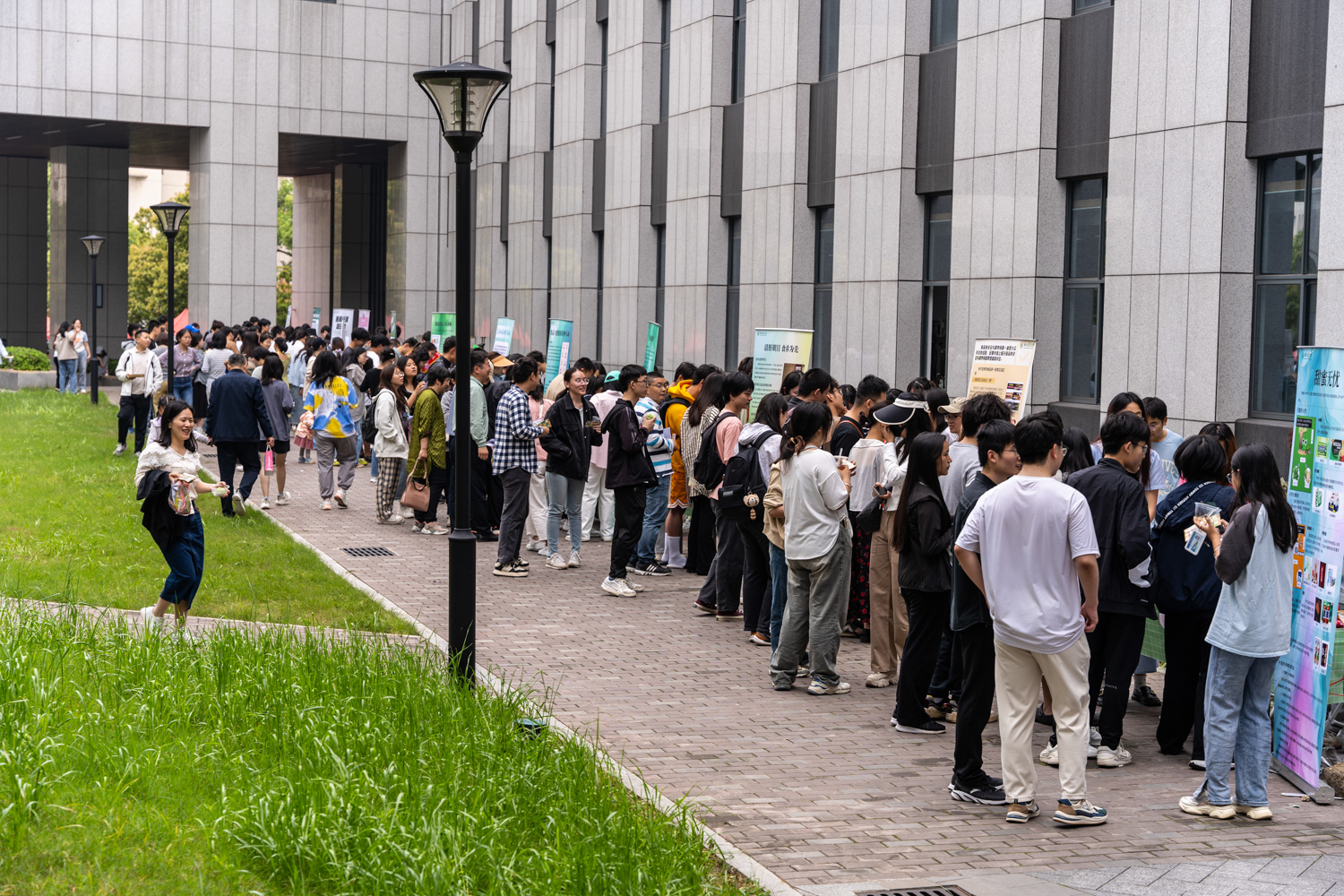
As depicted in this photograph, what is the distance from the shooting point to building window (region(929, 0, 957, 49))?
59.5 ft

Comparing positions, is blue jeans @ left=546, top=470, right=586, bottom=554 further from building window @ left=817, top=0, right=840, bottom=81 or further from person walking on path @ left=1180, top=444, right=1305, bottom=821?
building window @ left=817, top=0, right=840, bottom=81

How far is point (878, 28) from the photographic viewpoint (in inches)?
750

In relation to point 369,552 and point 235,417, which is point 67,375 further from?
point 369,552

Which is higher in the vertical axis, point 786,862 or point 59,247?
point 59,247

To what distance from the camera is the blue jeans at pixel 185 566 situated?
10.1 m

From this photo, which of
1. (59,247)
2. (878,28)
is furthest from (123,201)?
(878,28)

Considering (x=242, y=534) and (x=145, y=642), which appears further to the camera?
(x=242, y=534)

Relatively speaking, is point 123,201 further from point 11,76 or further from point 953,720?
point 953,720

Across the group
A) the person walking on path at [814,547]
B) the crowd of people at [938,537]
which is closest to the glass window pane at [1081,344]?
the crowd of people at [938,537]

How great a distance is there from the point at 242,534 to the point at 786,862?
10689 millimetres

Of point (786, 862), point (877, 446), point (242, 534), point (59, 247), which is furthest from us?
point (59, 247)

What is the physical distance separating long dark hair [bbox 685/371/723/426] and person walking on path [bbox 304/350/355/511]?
647cm

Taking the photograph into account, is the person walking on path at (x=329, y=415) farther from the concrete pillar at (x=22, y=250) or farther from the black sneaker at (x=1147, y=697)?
the concrete pillar at (x=22, y=250)

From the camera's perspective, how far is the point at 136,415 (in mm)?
21969
